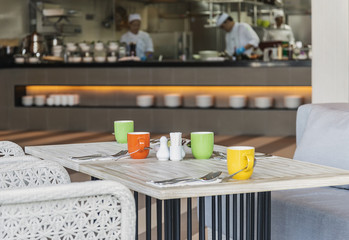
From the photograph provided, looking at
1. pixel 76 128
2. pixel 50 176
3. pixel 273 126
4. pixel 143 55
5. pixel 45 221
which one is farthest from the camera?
pixel 143 55

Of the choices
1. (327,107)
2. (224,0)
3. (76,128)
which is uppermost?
(224,0)

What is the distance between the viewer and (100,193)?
5.60ft

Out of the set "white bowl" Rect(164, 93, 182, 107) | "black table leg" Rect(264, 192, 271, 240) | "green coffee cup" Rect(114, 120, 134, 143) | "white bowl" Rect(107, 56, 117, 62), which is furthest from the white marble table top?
"white bowl" Rect(107, 56, 117, 62)

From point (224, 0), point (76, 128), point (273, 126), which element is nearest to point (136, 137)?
point (273, 126)

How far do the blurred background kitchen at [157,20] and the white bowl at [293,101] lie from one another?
10.3 feet

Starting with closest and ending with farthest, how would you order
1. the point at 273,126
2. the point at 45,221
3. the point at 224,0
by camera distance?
the point at 45,221 < the point at 273,126 < the point at 224,0

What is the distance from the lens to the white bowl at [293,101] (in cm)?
873

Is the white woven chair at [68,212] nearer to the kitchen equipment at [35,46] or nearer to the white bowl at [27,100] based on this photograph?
the white bowl at [27,100]

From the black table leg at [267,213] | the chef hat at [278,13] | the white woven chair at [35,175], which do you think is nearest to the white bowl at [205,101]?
the chef hat at [278,13]

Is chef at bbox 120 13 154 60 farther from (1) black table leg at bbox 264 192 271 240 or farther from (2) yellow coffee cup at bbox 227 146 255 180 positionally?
(2) yellow coffee cup at bbox 227 146 255 180

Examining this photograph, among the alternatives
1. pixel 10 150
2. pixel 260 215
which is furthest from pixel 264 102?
pixel 260 215

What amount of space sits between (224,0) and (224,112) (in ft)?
11.7

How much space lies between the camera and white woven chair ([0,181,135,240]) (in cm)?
164

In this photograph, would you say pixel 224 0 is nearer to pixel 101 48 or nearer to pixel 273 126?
pixel 101 48
